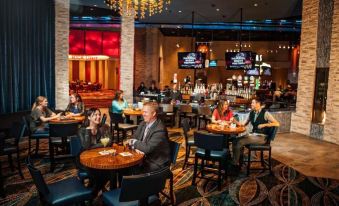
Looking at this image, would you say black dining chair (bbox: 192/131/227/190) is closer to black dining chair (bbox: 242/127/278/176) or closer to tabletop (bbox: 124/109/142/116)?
black dining chair (bbox: 242/127/278/176)

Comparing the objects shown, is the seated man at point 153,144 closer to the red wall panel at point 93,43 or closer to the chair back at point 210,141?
the chair back at point 210,141

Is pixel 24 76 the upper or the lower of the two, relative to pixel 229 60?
lower

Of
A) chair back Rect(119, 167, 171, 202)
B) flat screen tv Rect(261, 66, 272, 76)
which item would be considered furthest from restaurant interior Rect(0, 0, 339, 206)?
flat screen tv Rect(261, 66, 272, 76)

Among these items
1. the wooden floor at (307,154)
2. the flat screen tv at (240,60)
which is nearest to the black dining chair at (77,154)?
the wooden floor at (307,154)

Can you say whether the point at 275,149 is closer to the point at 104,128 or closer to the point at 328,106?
the point at 328,106

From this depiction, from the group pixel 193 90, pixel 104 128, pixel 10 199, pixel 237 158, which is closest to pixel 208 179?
pixel 237 158

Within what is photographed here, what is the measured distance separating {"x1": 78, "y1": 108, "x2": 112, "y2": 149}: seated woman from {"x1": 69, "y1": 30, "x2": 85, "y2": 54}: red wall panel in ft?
41.0

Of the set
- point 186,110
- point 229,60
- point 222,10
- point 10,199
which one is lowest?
point 10,199

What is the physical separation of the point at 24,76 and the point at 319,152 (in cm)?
742

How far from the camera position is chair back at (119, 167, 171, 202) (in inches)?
110

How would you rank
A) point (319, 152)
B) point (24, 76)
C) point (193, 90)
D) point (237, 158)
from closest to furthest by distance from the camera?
1. point (237, 158)
2. point (319, 152)
3. point (24, 76)
4. point (193, 90)

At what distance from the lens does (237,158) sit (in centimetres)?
588

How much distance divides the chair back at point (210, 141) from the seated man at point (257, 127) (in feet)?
3.51

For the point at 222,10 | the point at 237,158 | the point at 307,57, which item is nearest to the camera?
the point at 237,158
